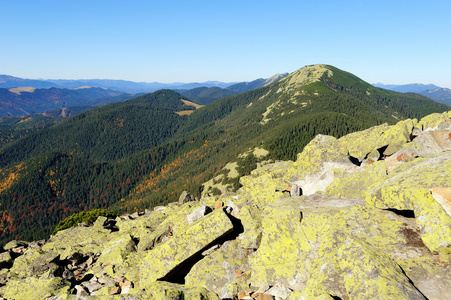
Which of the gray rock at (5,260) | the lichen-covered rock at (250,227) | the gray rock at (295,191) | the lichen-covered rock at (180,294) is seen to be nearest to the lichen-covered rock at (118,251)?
the lichen-covered rock at (180,294)

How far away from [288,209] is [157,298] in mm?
10070

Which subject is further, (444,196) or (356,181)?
(356,181)

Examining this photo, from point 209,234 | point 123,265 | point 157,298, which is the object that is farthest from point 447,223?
point 123,265

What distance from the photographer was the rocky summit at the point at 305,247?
35.9ft

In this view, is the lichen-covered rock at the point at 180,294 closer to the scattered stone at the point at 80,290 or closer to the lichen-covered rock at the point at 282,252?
the lichen-covered rock at the point at 282,252

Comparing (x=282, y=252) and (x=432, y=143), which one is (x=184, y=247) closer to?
(x=282, y=252)

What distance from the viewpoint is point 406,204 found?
42.9ft

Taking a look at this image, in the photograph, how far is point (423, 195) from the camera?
12406mm

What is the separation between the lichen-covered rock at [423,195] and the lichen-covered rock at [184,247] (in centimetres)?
1040

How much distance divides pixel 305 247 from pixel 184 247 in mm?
8496

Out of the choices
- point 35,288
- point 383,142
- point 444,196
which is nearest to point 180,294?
point 444,196

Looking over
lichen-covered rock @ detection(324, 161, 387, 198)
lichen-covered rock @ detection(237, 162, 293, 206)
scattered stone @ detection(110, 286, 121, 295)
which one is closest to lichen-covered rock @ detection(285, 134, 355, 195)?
lichen-covered rock @ detection(237, 162, 293, 206)

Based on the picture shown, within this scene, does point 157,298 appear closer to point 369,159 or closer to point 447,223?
point 447,223

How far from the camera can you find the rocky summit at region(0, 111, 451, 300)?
11.0 metres
